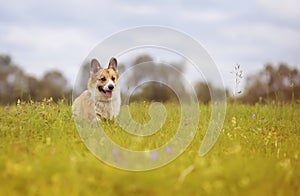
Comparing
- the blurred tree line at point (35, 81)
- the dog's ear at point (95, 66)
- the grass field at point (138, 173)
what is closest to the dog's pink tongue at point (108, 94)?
the dog's ear at point (95, 66)

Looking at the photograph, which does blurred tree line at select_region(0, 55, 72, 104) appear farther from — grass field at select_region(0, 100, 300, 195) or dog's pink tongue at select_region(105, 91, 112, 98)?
grass field at select_region(0, 100, 300, 195)

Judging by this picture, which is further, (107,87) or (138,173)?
(107,87)

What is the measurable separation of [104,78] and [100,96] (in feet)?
1.31

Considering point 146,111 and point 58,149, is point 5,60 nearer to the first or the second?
point 146,111

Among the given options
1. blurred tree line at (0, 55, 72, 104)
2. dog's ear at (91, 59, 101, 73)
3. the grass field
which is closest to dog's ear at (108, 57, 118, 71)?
dog's ear at (91, 59, 101, 73)

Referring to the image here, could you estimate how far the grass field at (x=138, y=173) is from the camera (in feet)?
10.5

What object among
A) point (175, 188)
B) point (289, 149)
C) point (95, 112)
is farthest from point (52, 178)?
point (95, 112)

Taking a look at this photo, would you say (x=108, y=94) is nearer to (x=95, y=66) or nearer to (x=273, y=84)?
(x=95, y=66)

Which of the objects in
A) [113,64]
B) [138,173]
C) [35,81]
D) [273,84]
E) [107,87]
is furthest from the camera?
[35,81]

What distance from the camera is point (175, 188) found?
317cm

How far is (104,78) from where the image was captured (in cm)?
707

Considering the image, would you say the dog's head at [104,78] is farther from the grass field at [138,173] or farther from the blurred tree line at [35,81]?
the blurred tree line at [35,81]

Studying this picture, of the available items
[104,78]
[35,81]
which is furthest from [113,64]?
[35,81]

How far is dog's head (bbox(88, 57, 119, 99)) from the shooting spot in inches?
277
